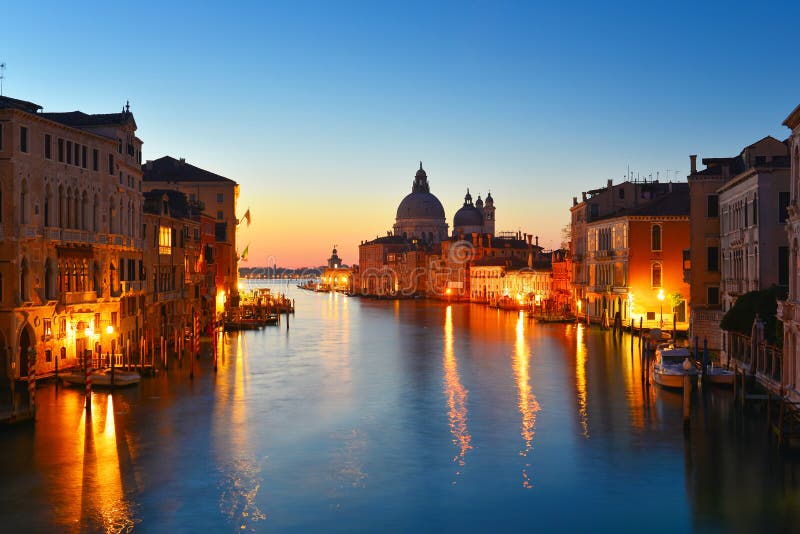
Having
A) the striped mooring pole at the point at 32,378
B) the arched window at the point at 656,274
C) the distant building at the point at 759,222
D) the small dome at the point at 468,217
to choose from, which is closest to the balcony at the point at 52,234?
the striped mooring pole at the point at 32,378

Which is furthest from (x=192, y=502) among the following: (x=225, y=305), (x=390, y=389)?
(x=225, y=305)

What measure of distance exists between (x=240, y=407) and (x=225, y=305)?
34.9 m

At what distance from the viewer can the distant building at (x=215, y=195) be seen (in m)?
55.7

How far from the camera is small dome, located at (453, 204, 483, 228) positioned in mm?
135125

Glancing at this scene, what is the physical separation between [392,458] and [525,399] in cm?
859

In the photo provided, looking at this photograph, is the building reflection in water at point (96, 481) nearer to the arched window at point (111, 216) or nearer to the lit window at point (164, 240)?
the arched window at point (111, 216)

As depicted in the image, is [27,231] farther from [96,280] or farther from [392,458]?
[392,458]

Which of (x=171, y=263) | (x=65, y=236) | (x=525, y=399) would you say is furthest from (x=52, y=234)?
(x=525, y=399)

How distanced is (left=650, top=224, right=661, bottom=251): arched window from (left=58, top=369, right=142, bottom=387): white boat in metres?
28.4

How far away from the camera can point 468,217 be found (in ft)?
445

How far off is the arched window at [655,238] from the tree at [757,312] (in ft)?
67.3

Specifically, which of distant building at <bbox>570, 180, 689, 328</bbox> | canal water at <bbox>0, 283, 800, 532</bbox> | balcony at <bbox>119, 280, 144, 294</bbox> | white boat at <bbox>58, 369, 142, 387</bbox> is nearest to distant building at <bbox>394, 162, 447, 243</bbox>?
distant building at <bbox>570, 180, 689, 328</bbox>

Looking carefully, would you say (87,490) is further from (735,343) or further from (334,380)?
(735,343)

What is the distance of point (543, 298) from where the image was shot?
81750 mm
